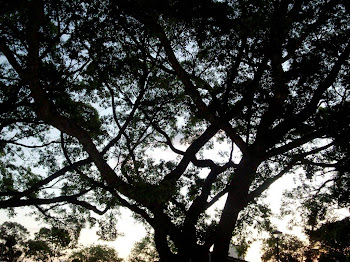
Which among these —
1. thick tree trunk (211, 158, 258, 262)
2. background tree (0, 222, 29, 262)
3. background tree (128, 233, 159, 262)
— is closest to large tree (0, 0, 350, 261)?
thick tree trunk (211, 158, 258, 262)

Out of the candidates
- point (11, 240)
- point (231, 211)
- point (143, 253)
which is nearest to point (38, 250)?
point (11, 240)

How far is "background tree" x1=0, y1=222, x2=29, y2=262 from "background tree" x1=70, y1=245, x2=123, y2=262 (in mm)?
6100

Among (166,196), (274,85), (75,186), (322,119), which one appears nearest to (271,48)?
(274,85)

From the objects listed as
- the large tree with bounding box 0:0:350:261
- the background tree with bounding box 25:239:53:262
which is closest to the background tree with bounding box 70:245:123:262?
the background tree with bounding box 25:239:53:262

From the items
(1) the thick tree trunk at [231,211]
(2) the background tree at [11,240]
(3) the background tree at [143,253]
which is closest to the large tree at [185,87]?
(1) the thick tree trunk at [231,211]

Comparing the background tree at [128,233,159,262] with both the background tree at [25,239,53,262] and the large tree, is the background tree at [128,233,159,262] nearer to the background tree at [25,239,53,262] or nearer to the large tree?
the background tree at [25,239,53,262]

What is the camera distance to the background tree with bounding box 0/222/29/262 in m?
31.7

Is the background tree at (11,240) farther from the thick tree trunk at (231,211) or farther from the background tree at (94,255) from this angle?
the thick tree trunk at (231,211)

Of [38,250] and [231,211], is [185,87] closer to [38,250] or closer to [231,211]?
[231,211]

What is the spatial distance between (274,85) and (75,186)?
24.5ft

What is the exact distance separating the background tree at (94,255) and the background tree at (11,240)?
240 inches

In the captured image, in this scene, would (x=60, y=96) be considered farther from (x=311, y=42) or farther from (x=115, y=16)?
(x=311, y=42)

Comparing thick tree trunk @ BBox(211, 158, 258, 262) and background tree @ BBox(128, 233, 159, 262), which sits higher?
background tree @ BBox(128, 233, 159, 262)

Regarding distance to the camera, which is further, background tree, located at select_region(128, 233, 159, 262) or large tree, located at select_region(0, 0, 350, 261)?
background tree, located at select_region(128, 233, 159, 262)
